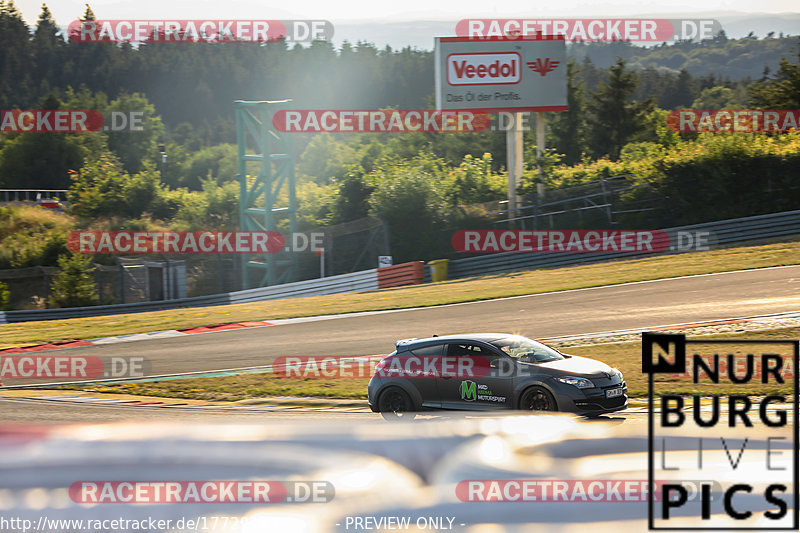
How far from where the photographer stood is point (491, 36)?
32.6 meters

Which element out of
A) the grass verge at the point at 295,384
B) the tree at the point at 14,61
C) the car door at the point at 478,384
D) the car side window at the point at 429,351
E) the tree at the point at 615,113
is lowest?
the grass verge at the point at 295,384

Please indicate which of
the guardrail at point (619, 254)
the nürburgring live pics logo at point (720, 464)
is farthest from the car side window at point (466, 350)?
the guardrail at point (619, 254)

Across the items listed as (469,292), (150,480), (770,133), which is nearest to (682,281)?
(469,292)

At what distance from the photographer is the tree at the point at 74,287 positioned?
34.9 metres

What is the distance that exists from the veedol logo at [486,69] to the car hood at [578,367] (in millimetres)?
22537

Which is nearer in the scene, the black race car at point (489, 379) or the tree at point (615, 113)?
the black race car at point (489, 379)

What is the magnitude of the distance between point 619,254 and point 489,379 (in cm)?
1905

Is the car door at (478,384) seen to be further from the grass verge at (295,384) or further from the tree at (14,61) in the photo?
the tree at (14,61)

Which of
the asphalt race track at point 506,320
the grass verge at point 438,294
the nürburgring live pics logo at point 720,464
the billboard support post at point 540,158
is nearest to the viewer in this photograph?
the nürburgring live pics logo at point 720,464

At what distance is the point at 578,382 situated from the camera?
1084 cm

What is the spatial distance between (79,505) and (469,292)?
21.6 meters

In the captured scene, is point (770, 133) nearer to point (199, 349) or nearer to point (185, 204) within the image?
point (199, 349)

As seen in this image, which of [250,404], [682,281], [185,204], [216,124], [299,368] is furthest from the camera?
[216,124]

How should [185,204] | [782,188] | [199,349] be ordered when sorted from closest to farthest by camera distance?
[199,349] < [782,188] < [185,204]
